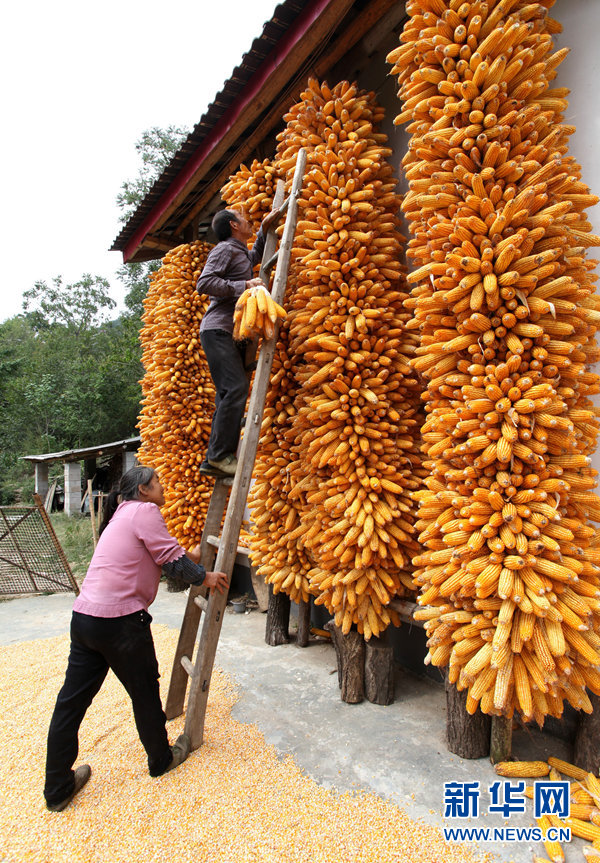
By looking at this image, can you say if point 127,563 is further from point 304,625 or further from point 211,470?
point 304,625

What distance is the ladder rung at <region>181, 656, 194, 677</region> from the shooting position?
2.95m

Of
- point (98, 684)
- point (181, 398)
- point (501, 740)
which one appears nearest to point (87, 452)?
point (181, 398)

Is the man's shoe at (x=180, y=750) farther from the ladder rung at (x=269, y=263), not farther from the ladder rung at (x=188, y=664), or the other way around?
the ladder rung at (x=269, y=263)

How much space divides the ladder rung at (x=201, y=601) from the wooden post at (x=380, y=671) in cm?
118

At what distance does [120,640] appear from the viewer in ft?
8.09

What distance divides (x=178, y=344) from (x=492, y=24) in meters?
4.37

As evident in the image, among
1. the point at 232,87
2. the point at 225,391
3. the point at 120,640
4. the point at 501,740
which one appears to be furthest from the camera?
the point at 232,87

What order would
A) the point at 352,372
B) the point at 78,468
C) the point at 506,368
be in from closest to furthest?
1. the point at 506,368
2. the point at 352,372
3. the point at 78,468

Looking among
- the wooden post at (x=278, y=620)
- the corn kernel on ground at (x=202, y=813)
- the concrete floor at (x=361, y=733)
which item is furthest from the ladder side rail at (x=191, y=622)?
the wooden post at (x=278, y=620)

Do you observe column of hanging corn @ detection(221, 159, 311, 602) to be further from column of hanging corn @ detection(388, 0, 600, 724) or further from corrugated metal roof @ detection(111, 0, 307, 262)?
column of hanging corn @ detection(388, 0, 600, 724)

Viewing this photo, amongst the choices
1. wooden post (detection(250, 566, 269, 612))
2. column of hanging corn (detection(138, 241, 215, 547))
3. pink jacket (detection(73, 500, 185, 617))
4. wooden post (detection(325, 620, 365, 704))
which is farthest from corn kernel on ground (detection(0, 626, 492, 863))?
column of hanging corn (detection(138, 241, 215, 547))

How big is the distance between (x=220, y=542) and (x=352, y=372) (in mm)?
1372

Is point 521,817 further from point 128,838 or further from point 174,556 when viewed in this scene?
point 174,556

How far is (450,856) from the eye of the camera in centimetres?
208
